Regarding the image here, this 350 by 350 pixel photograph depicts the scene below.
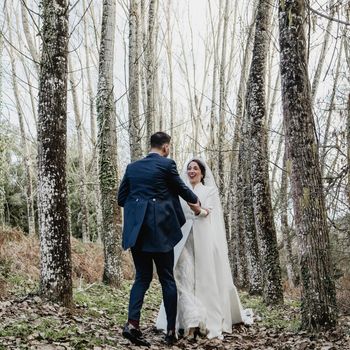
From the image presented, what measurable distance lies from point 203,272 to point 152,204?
1.43m

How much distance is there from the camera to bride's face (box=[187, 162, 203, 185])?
655 cm

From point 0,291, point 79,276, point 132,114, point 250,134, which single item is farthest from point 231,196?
point 0,291

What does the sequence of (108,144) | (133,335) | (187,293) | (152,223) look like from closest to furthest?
(133,335) → (152,223) → (187,293) → (108,144)

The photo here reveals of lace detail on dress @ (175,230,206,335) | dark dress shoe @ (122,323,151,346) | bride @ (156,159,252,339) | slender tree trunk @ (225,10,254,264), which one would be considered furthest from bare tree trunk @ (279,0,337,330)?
slender tree trunk @ (225,10,254,264)

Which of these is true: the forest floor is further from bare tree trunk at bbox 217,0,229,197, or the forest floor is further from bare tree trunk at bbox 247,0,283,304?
bare tree trunk at bbox 217,0,229,197

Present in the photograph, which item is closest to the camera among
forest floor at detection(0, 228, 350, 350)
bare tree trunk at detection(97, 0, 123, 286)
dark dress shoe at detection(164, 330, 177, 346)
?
forest floor at detection(0, 228, 350, 350)

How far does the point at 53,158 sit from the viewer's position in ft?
19.1

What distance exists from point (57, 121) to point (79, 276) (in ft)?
20.1

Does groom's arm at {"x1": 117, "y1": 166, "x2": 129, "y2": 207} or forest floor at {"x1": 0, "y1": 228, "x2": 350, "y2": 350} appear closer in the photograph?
forest floor at {"x1": 0, "y1": 228, "x2": 350, "y2": 350}

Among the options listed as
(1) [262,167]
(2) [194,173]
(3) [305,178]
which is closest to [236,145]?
(1) [262,167]

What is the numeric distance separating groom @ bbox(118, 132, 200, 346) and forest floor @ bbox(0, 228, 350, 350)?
49cm

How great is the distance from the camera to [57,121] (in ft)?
19.3

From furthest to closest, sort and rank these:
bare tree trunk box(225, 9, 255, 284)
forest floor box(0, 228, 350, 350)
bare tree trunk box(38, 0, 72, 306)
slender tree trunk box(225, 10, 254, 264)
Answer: slender tree trunk box(225, 10, 254, 264) → bare tree trunk box(225, 9, 255, 284) → bare tree trunk box(38, 0, 72, 306) → forest floor box(0, 228, 350, 350)

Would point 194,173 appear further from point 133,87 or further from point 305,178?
point 133,87
